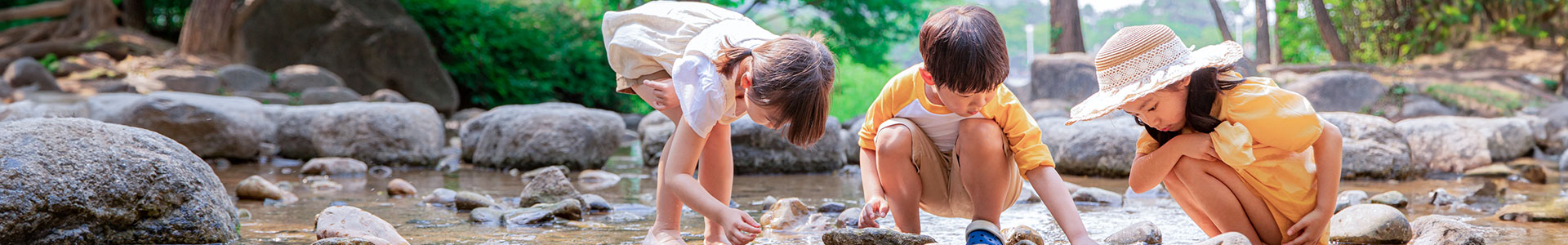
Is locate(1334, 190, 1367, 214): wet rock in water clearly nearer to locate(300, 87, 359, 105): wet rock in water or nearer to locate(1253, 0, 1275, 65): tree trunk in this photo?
locate(1253, 0, 1275, 65): tree trunk

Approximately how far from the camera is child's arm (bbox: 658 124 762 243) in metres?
2.14

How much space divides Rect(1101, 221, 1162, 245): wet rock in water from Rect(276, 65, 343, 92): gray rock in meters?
8.62

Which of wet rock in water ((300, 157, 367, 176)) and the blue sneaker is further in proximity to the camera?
wet rock in water ((300, 157, 367, 176))

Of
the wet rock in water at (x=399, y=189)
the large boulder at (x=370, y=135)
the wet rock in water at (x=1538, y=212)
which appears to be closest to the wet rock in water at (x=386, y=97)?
the large boulder at (x=370, y=135)

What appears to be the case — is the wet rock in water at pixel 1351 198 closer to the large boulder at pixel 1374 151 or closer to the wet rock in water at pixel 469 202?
the large boulder at pixel 1374 151

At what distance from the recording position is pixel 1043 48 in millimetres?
26312

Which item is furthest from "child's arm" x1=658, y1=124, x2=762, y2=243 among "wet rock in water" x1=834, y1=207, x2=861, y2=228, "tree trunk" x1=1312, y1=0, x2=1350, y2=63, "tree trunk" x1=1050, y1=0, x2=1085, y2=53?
"tree trunk" x1=1312, y1=0, x2=1350, y2=63

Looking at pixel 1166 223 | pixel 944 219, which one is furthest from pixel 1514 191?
pixel 944 219

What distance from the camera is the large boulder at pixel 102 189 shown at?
7.63 ft

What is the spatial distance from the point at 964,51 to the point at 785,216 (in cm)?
113

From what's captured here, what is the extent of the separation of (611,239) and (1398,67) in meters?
9.32

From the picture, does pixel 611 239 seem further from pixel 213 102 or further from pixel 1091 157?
pixel 213 102

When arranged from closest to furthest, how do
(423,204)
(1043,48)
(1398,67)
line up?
(423,204), (1398,67), (1043,48)

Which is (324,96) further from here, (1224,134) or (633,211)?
(1224,134)
